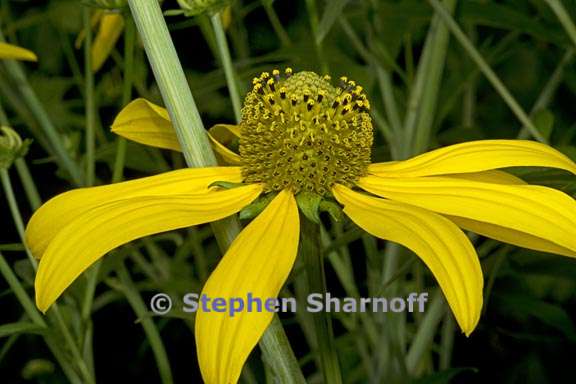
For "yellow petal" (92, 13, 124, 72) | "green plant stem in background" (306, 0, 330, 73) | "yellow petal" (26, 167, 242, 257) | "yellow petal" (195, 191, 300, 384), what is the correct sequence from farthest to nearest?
"yellow petal" (92, 13, 124, 72)
"green plant stem in background" (306, 0, 330, 73)
"yellow petal" (26, 167, 242, 257)
"yellow petal" (195, 191, 300, 384)

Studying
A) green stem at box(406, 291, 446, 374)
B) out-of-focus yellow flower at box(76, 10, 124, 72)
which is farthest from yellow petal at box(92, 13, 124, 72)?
green stem at box(406, 291, 446, 374)

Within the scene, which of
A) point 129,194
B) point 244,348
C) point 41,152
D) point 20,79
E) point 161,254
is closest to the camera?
point 244,348

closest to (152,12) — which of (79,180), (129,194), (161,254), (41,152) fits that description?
(129,194)

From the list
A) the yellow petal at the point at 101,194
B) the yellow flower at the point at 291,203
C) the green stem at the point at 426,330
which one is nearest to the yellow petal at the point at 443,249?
the yellow flower at the point at 291,203

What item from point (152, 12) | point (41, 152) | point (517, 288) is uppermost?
point (152, 12)

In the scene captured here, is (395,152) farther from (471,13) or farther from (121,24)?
(121,24)

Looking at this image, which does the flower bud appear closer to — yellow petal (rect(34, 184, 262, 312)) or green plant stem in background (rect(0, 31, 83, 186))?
green plant stem in background (rect(0, 31, 83, 186))
